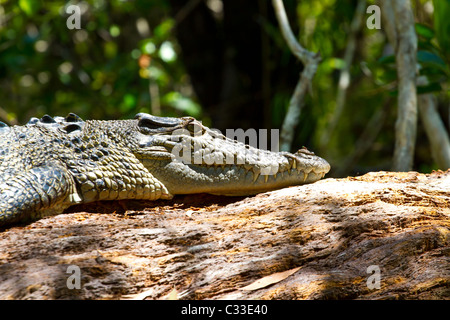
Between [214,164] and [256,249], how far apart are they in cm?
91

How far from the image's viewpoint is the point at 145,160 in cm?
344

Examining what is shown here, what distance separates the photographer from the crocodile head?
3.36 m

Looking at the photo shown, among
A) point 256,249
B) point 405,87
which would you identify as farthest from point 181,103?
point 256,249

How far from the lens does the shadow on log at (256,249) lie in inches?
90.6

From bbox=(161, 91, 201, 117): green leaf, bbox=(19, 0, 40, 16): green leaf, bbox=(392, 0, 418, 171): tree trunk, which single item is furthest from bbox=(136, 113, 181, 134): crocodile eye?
bbox=(19, 0, 40, 16): green leaf

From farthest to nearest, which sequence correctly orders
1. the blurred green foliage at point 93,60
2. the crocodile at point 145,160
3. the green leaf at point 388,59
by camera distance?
the blurred green foliage at point 93,60 < the green leaf at point 388,59 < the crocodile at point 145,160

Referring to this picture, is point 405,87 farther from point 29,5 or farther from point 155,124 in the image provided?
point 29,5

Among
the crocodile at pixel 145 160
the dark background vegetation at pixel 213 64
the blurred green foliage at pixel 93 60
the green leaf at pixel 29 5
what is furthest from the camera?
the blurred green foliage at pixel 93 60

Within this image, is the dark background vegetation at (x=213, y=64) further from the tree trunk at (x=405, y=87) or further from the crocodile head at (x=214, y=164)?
the crocodile head at (x=214, y=164)

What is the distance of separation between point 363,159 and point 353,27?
3495mm

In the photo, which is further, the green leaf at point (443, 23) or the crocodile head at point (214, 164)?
the green leaf at point (443, 23)

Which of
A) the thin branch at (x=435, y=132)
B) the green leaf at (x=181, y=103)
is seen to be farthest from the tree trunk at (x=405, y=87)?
the green leaf at (x=181, y=103)

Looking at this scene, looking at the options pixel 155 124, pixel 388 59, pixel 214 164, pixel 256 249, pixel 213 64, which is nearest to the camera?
pixel 256 249
